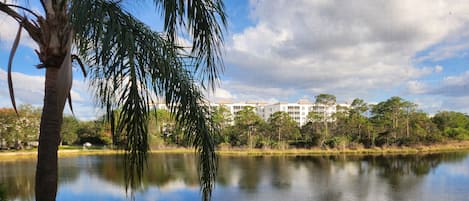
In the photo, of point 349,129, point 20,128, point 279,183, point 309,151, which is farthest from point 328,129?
point 20,128

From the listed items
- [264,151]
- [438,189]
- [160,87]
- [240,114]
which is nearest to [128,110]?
[160,87]

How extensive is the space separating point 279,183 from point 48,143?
10.2 meters

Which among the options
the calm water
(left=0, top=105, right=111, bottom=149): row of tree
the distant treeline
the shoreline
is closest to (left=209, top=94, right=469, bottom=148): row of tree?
the distant treeline

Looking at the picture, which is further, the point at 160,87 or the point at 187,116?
the point at 187,116

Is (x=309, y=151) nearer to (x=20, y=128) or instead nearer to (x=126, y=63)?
(x=20, y=128)

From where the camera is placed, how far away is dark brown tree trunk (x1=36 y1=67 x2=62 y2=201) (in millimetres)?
1982

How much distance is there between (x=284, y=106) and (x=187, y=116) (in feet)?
166

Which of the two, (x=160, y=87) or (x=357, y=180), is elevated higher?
(x=160, y=87)

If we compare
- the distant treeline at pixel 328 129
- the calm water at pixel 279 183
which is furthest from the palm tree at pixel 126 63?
the distant treeline at pixel 328 129

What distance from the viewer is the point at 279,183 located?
37.4 ft

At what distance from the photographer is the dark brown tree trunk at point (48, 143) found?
1.98 m

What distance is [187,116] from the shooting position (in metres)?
2.44

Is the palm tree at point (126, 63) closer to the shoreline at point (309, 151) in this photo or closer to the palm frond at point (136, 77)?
the palm frond at point (136, 77)

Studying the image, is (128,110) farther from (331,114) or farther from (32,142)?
(32,142)
